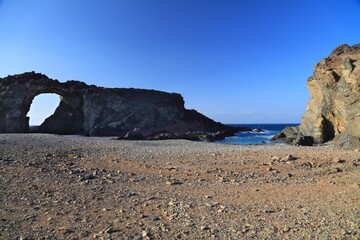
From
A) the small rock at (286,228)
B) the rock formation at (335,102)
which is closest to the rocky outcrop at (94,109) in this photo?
the rock formation at (335,102)

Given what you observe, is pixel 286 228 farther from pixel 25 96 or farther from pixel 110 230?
pixel 25 96

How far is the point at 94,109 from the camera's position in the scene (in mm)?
49625

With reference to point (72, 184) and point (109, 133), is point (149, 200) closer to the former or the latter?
point (72, 184)

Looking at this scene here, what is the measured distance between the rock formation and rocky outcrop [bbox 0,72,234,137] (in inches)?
883

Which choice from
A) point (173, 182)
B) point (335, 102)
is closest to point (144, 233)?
point (173, 182)

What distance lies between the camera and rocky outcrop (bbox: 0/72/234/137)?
44.5 meters

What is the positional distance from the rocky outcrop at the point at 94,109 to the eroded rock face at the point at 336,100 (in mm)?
22575

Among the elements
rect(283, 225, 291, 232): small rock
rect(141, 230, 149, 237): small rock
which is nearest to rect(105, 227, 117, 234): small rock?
rect(141, 230, 149, 237): small rock

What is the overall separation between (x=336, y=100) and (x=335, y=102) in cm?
38

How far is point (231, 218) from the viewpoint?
6.36 meters

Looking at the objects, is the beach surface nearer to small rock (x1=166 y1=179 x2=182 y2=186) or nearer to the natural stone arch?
small rock (x1=166 y1=179 x2=182 y2=186)

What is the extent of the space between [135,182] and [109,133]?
40.0 meters

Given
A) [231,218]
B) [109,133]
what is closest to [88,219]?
[231,218]

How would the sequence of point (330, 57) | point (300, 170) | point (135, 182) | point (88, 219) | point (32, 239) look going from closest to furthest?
point (32, 239)
point (88, 219)
point (135, 182)
point (300, 170)
point (330, 57)
